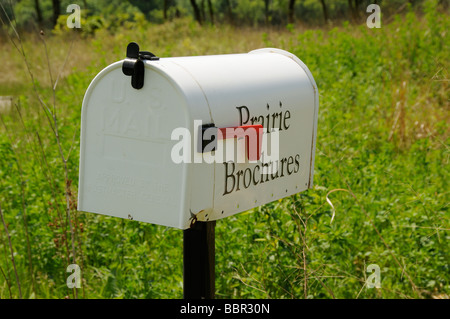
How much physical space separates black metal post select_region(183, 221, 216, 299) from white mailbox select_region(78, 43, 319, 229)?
16 centimetres

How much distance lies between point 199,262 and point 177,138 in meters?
0.51

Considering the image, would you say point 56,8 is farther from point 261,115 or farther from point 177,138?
point 177,138

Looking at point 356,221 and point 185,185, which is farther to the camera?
point 356,221

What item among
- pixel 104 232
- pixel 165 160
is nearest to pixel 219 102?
pixel 165 160

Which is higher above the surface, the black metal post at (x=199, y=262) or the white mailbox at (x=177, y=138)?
the white mailbox at (x=177, y=138)

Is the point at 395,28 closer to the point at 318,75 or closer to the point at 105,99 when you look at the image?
the point at 318,75

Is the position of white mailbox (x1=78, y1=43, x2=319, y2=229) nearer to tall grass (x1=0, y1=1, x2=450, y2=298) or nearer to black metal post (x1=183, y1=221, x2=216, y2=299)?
black metal post (x1=183, y1=221, x2=216, y2=299)

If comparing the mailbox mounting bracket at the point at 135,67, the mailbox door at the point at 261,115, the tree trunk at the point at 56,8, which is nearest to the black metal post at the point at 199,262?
the mailbox door at the point at 261,115

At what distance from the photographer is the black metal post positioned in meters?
1.87

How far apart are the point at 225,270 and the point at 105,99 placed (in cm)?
117

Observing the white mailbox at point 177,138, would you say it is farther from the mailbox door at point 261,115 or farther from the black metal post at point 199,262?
the black metal post at point 199,262

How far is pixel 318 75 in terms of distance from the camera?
4730mm

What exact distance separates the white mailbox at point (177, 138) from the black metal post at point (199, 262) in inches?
6.5

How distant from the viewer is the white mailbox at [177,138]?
1561 mm
